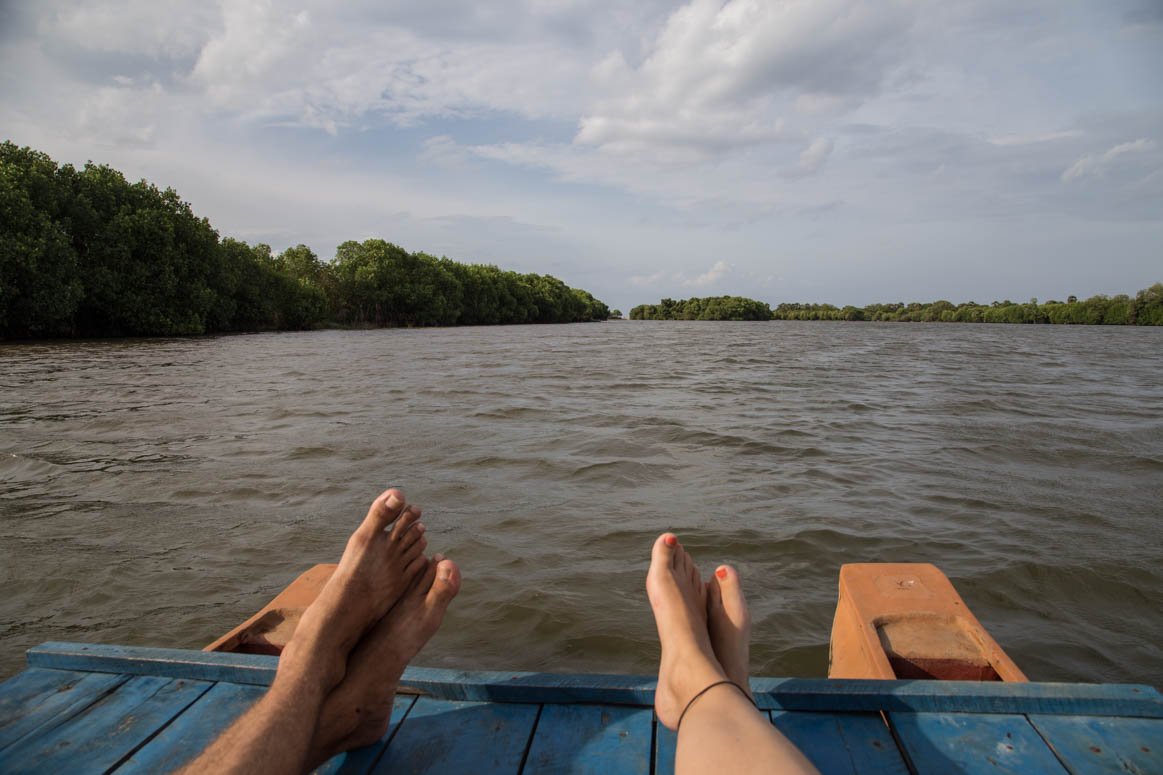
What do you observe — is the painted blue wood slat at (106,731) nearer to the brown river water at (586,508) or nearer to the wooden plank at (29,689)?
the wooden plank at (29,689)

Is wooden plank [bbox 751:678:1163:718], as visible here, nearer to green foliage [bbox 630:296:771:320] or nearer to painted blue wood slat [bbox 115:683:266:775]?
painted blue wood slat [bbox 115:683:266:775]

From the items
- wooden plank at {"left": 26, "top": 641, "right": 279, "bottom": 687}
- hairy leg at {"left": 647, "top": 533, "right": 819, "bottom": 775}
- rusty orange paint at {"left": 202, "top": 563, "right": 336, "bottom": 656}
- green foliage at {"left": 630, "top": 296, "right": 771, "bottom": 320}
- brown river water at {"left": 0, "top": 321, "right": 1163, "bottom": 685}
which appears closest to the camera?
hairy leg at {"left": 647, "top": 533, "right": 819, "bottom": 775}

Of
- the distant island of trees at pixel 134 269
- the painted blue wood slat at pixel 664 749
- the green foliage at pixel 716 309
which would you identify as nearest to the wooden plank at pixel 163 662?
the painted blue wood slat at pixel 664 749

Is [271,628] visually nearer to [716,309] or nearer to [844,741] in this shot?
[844,741]

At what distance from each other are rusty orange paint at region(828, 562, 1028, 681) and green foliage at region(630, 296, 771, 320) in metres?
102

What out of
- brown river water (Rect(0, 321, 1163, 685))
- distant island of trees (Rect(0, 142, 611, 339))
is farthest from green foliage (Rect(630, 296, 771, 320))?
brown river water (Rect(0, 321, 1163, 685))

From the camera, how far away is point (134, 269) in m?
27.9

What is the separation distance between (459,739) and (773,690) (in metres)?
0.73

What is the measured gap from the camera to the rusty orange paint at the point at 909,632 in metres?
1.84

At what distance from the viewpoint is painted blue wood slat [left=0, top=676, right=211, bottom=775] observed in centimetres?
132

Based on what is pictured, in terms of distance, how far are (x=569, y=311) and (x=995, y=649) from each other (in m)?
95.1

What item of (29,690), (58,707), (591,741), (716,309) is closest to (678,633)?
(591,741)

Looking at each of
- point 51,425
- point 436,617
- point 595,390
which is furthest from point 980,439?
point 51,425

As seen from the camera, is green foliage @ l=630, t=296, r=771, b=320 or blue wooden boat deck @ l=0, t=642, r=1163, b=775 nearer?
blue wooden boat deck @ l=0, t=642, r=1163, b=775
